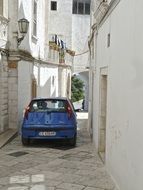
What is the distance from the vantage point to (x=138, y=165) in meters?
5.53

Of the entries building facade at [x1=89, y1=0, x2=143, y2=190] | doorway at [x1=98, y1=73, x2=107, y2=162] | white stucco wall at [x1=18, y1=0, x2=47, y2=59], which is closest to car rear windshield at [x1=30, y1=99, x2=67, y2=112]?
doorway at [x1=98, y1=73, x2=107, y2=162]

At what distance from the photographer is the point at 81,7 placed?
1485 inches

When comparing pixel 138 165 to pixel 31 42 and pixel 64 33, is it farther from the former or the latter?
pixel 64 33

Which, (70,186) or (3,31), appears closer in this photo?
(70,186)

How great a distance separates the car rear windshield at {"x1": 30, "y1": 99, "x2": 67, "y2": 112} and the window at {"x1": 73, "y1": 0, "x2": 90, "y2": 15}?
2599cm

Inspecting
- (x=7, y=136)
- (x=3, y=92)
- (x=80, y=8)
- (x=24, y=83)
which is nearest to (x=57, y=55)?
(x=24, y=83)

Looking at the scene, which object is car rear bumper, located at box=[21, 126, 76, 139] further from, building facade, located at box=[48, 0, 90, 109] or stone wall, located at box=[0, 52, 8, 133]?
building facade, located at box=[48, 0, 90, 109]

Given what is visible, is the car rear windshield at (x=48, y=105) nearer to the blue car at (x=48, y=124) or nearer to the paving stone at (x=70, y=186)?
the blue car at (x=48, y=124)

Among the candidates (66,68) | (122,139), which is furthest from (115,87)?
(66,68)

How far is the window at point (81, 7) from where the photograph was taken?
37531 mm

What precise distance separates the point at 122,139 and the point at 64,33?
3095 centimetres

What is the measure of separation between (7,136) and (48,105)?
6.55 feet

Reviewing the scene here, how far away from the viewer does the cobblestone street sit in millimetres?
7657

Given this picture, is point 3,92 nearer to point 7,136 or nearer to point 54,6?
point 7,136
